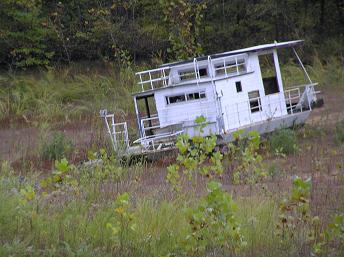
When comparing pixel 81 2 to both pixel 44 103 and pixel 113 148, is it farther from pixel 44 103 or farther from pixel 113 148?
pixel 113 148

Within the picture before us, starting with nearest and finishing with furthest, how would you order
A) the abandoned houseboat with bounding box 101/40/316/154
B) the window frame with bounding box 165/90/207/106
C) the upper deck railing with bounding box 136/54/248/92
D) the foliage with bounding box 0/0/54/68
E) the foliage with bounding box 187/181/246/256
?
the foliage with bounding box 187/181/246/256 → the abandoned houseboat with bounding box 101/40/316/154 → the window frame with bounding box 165/90/207/106 → the upper deck railing with bounding box 136/54/248/92 → the foliage with bounding box 0/0/54/68

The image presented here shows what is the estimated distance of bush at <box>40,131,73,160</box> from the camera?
58.9 feet

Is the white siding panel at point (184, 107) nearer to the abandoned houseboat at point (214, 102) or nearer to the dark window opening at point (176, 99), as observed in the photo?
the abandoned houseboat at point (214, 102)

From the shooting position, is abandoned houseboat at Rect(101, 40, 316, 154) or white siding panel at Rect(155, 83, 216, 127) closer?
abandoned houseboat at Rect(101, 40, 316, 154)

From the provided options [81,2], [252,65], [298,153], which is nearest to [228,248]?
[298,153]

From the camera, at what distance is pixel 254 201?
9.21 meters

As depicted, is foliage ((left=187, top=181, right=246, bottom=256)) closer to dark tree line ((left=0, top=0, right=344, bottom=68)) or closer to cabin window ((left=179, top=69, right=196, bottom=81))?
cabin window ((left=179, top=69, right=196, bottom=81))

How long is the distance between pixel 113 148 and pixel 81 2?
19.7m

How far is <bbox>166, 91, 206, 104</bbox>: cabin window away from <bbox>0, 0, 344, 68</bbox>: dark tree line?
12081 mm

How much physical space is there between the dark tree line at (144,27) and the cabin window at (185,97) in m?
12.1

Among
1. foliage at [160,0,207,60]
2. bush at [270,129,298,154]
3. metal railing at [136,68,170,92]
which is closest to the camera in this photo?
bush at [270,129,298,154]

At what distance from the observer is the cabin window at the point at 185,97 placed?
18.8 metres

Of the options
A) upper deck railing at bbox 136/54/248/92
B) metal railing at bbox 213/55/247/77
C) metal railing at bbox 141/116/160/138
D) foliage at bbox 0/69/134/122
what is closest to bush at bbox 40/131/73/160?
metal railing at bbox 141/116/160/138

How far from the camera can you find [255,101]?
1967 cm
